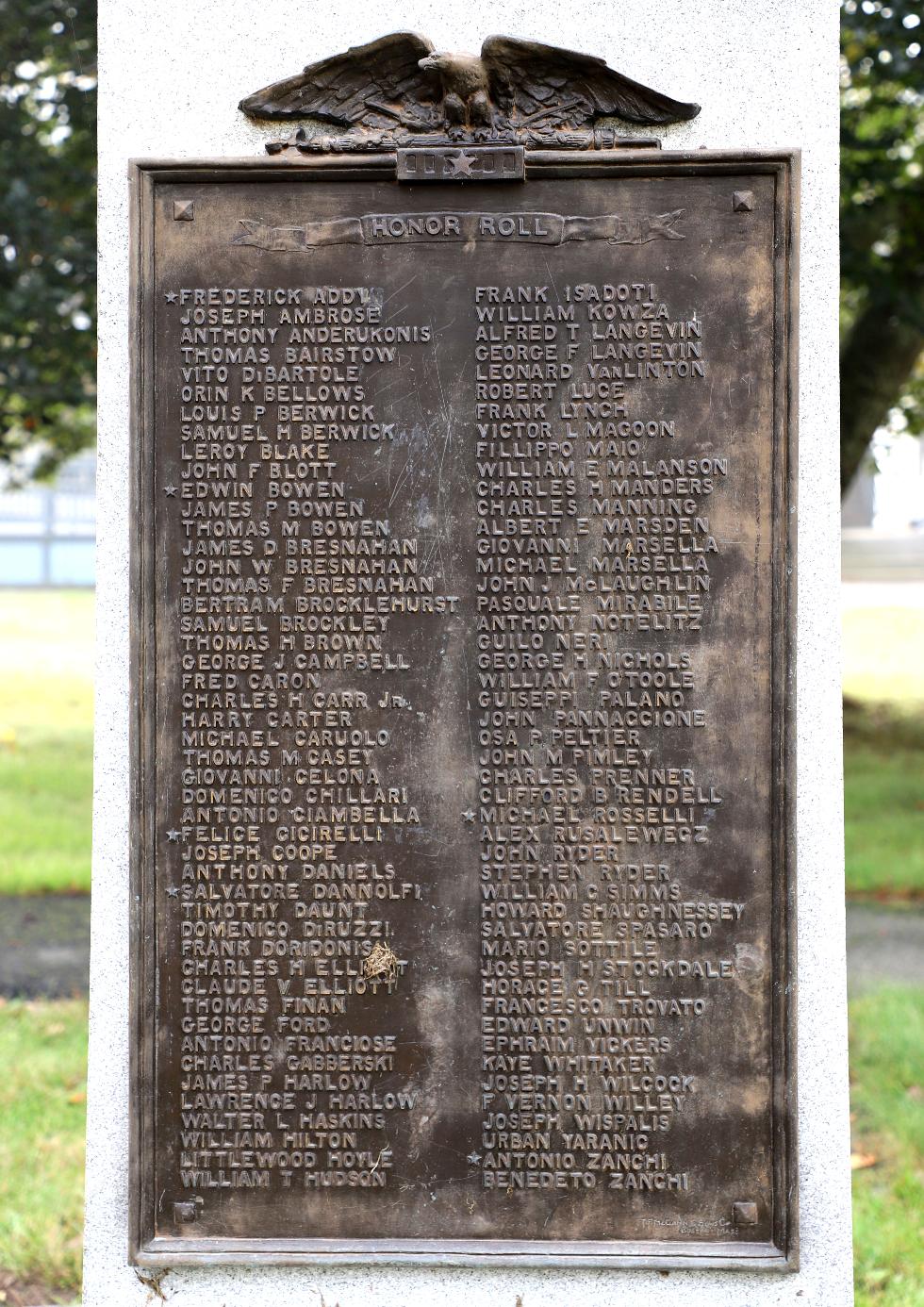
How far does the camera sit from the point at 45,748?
11.5 metres

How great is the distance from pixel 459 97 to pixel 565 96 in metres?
0.30

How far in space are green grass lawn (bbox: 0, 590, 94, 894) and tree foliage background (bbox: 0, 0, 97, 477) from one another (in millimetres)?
3306

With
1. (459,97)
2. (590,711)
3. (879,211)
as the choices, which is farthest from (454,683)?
(879,211)

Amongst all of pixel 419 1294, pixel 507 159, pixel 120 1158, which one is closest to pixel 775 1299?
pixel 419 1294

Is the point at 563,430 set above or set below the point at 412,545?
above

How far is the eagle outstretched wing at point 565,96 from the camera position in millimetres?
3184

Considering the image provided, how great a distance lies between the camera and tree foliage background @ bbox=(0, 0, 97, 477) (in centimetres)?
735

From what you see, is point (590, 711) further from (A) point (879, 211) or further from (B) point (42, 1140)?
(A) point (879, 211)

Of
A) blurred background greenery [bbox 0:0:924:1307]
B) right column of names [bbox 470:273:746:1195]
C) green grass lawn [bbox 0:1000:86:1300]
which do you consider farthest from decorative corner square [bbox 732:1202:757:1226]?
green grass lawn [bbox 0:1000:86:1300]

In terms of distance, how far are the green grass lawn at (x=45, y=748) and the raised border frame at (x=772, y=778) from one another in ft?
17.4

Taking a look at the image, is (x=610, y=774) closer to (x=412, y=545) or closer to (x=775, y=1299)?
(x=412, y=545)

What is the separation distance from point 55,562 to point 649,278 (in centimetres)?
3015

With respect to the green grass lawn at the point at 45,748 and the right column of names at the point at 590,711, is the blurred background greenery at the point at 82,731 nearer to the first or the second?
the green grass lawn at the point at 45,748

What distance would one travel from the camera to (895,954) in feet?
22.4
